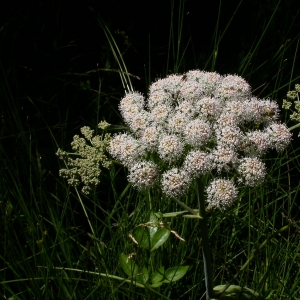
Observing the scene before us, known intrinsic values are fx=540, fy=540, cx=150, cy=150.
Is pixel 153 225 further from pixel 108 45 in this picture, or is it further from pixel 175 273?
pixel 108 45

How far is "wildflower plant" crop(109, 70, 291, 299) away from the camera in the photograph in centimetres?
171

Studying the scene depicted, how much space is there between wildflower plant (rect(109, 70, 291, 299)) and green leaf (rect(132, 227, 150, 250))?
175mm

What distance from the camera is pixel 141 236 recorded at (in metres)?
1.85

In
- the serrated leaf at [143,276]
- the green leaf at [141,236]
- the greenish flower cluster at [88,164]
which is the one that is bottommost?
the serrated leaf at [143,276]

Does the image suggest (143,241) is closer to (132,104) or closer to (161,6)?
(132,104)

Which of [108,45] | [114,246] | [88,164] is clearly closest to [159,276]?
[114,246]

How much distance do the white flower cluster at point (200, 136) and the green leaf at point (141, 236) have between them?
0.20 meters

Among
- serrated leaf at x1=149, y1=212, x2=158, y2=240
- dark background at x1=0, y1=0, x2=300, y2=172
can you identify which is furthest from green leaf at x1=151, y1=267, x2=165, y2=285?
dark background at x1=0, y1=0, x2=300, y2=172

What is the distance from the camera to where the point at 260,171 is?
1711 millimetres

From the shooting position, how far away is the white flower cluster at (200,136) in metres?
1.71

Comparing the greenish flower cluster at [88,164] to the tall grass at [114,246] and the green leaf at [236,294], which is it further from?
the green leaf at [236,294]

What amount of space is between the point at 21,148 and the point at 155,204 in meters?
0.66

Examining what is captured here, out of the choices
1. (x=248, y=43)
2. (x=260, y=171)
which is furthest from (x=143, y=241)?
(x=248, y=43)

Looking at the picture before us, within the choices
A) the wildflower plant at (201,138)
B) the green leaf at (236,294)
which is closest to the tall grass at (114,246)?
the green leaf at (236,294)
